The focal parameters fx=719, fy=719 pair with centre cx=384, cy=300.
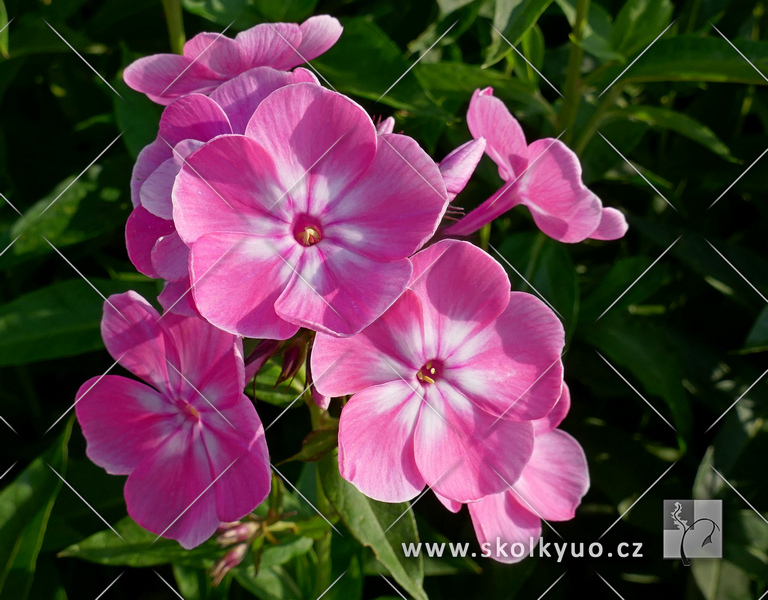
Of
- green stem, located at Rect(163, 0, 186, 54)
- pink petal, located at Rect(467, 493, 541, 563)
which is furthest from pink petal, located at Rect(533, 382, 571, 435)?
green stem, located at Rect(163, 0, 186, 54)

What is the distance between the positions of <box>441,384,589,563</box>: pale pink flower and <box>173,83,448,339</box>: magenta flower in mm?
337

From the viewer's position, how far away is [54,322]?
131 centimetres

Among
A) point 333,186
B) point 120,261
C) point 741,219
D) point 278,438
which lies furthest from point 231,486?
point 741,219

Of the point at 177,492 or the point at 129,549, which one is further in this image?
the point at 129,549

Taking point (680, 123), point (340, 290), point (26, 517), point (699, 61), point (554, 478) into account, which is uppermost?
point (340, 290)

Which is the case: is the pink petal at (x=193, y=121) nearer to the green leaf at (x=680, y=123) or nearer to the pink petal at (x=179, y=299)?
the pink petal at (x=179, y=299)

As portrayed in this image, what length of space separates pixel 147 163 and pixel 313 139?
0.22 meters

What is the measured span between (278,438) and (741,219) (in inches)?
51.8

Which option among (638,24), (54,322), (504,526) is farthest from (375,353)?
(638,24)

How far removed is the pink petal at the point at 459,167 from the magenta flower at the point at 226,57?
0.80 ft

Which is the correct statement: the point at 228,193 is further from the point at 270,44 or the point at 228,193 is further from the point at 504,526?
the point at 504,526

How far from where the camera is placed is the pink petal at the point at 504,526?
3.11ft

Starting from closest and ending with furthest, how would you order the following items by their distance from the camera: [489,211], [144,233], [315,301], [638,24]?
1. [315,301]
2. [144,233]
3. [489,211]
4. [638,24]

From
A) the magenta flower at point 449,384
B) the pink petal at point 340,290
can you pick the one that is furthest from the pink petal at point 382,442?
the pink petal at point 340,290
